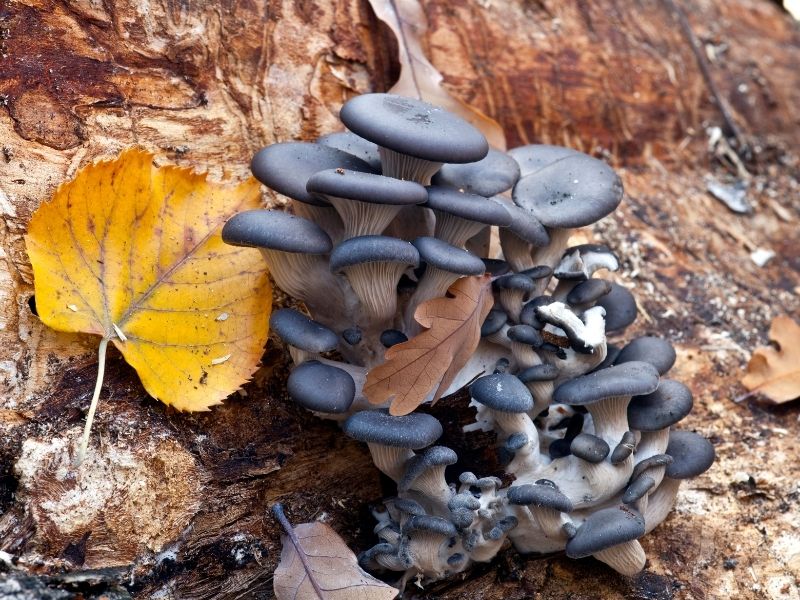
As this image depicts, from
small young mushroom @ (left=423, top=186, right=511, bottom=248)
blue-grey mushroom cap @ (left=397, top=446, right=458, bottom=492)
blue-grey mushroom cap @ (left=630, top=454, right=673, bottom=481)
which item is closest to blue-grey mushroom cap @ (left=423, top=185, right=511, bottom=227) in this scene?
small young mushroom @ (left=423, top=186, right=511, bottom=248)

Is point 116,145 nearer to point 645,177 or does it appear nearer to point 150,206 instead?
point 150,206

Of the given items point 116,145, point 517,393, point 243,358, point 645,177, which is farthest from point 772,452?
point 116,145

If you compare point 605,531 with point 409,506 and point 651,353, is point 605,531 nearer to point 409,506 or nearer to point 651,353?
point 409,506

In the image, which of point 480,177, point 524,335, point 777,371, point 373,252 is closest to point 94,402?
point 373,252

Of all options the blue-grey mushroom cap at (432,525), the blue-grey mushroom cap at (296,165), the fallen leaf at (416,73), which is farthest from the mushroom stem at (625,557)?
the fallen leaf at (416,73)

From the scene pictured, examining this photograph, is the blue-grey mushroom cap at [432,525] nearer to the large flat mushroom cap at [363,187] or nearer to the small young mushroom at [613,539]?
the small young mushroom at [613,539]

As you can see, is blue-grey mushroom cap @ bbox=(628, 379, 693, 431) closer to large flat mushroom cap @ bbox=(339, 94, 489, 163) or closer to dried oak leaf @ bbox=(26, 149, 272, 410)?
large flat mushroom cap @ bbox=(339, 94, 489, 163)
